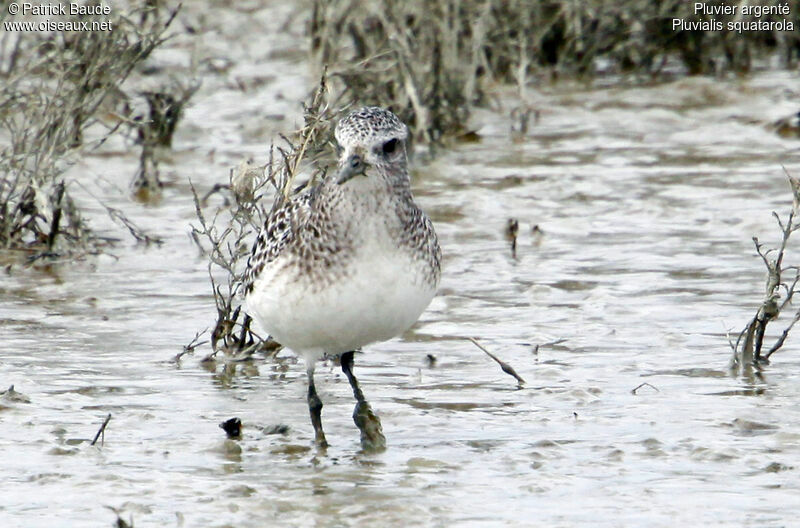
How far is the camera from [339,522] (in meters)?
4.84

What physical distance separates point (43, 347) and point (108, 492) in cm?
222

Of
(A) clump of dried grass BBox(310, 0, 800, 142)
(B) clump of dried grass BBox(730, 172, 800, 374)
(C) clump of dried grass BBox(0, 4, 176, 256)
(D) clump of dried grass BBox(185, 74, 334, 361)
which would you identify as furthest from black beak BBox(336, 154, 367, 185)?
(A) clump of dried grass BBox(310, 0, 800, 142)

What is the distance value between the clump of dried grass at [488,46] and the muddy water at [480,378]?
1.97 feet

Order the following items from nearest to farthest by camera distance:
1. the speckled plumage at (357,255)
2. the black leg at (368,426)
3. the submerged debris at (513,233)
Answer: the speckled plumage at (357,255)
the black leg at (368,426)
the submerged debris at (513,233)

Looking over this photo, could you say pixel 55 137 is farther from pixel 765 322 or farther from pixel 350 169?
pixel 765 322

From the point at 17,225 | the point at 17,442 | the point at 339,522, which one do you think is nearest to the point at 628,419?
the point at 339,522

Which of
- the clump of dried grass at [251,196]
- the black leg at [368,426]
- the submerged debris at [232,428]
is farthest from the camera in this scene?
the clump of dried grass at [251,196]

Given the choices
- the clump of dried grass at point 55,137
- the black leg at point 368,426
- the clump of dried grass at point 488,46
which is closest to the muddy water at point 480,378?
the black leg at point 368,426

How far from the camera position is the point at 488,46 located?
13.0 m

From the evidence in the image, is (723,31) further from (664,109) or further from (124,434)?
(124,434)

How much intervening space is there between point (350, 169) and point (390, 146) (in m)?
0.24

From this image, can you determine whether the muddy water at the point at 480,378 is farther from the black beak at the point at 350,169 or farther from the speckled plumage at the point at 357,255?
the black beak at the point at 350,169

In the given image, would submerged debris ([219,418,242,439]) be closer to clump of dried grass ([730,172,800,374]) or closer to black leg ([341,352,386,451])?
black leg ([341,352,386,451])

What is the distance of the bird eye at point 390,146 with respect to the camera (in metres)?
5.30
